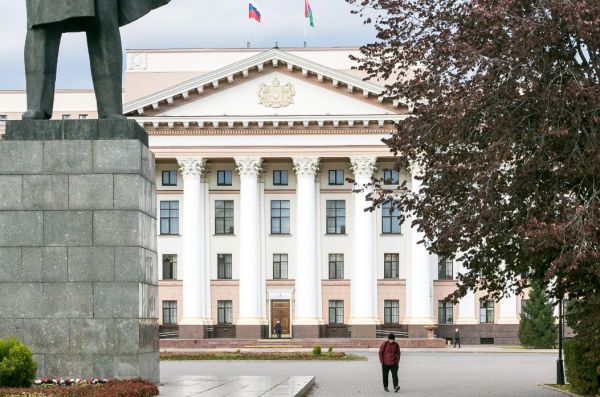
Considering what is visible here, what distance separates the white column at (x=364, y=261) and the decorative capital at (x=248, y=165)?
5846mm

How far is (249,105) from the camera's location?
72375 mm

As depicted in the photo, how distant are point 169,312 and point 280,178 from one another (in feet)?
36.0

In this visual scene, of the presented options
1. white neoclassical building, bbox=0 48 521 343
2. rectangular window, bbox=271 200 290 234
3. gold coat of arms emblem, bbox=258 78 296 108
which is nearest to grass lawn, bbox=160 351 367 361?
white neoclassical building, bbox=0 48 521 343

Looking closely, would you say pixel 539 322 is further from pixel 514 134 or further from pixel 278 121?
pixel 514 134

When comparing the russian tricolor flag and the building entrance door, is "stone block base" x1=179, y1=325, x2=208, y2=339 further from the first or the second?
the russian tricolor flag

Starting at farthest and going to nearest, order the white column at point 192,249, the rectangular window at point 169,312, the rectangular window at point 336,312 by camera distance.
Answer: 1. the rectangular window at point 169,312
2. the rectangular window at point 336,312
3. the white column at point 192,249

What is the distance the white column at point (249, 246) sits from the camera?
72312 mm

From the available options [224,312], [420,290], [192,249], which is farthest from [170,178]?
[420,290]

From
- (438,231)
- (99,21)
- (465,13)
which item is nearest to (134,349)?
(99,21)

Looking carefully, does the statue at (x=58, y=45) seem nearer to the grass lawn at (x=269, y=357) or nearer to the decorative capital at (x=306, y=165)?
the grass lawn at (x=269, y=357)

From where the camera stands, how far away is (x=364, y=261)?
7238 centimetres

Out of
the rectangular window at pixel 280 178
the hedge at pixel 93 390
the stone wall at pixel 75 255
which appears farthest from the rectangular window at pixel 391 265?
the hedge at pixel 93 390

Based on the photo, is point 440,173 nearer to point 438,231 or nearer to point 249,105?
point 438,231

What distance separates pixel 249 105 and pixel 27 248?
55.1 meters
